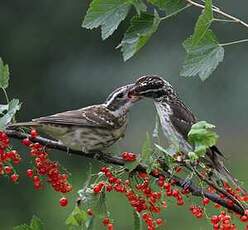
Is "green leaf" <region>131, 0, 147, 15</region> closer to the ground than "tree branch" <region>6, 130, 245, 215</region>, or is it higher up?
higher up

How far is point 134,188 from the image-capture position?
11.2 feet

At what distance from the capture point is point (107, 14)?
314 centimetres

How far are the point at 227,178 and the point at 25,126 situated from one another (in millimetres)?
896

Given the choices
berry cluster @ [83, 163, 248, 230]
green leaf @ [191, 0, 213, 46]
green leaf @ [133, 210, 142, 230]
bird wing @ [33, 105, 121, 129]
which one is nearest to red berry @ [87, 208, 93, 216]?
berry cluster @ [83, 163, 248, 230]

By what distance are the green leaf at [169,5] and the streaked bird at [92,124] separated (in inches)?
45.1

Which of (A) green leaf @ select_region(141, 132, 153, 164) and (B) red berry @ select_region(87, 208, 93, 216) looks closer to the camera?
(A) green leaf @ select_region(141, 132, 153, 164)

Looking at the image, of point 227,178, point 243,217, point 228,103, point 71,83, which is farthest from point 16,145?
point 243,217

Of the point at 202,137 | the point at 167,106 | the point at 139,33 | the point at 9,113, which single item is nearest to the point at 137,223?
the point at 202,137

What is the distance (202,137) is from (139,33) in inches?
14.0

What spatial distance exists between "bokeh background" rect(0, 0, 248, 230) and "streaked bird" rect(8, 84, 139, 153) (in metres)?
7.97

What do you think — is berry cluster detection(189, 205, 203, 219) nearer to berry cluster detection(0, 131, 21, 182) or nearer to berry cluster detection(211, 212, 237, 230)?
berry cluster detection(211, 212, 237, 230)

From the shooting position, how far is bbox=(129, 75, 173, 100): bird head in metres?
5.01

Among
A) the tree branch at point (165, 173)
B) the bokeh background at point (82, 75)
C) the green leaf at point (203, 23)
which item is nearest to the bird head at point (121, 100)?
the tree branch at point (165, 173)

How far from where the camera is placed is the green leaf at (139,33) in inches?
120
